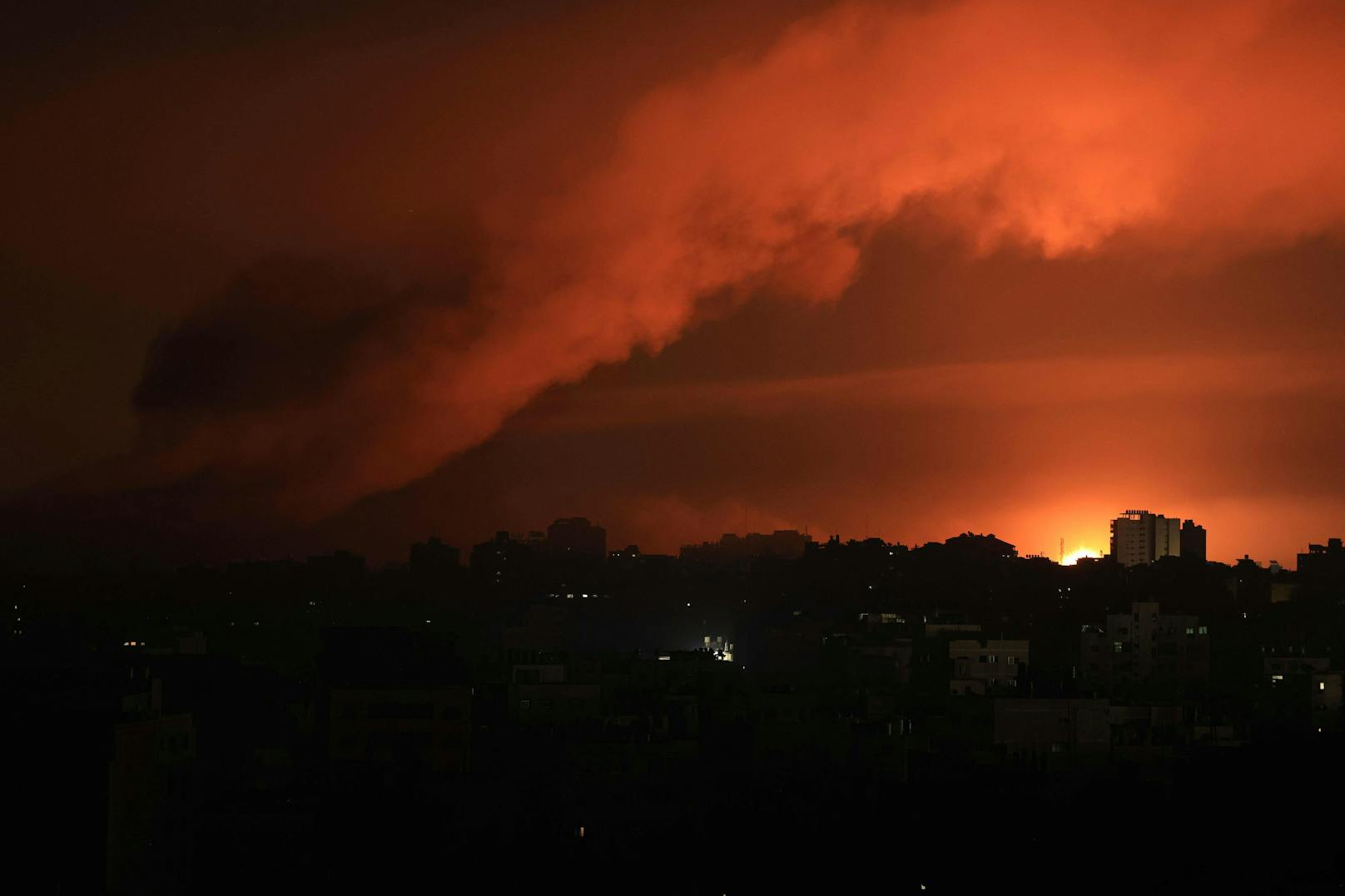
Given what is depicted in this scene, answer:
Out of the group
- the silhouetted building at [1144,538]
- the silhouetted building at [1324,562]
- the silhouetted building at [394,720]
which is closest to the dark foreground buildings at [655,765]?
the silhouetted building at [394,720]

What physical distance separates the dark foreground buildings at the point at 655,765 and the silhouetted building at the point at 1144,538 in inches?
1663

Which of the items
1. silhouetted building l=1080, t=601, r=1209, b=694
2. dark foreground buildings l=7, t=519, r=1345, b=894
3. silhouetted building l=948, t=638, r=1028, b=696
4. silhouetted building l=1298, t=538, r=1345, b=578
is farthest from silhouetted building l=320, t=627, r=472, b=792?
silhouetted building l=1298, t=538, r=1345, b=578

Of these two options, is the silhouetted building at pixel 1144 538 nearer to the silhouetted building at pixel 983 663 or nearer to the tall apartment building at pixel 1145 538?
the tall apartment building at pixel 1145 538

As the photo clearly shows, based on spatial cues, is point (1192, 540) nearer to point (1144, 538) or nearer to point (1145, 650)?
point (1144, 538)

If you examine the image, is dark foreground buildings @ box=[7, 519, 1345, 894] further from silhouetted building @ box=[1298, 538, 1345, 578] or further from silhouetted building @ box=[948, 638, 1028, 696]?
silhouetted building @ box=[1298, 538, 1345, 578]

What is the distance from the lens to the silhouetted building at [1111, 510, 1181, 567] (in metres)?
110

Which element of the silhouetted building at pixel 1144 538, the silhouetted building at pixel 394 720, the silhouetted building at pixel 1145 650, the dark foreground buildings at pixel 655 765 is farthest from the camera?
the silhouetted building at pixel 1144 538

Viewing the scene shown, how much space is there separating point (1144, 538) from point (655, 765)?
75.6m

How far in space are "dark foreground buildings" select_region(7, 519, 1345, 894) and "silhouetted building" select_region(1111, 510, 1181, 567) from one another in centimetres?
4225

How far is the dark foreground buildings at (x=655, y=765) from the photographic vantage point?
106 ft

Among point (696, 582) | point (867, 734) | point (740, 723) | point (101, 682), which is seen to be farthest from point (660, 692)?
point (696, 582)

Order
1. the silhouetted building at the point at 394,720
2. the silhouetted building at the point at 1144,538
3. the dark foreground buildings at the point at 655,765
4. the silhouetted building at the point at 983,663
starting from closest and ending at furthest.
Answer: the dark foreground buildings at the point at 655,765
the silhouetted building at the point at 394,720
the silhouetted building at the point at 983,663
the silhouetted building at the point at 1144,538

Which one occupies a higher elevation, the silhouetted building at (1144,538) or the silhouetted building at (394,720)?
the silhouetted building at (1144,538)

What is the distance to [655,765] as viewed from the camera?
4141 cm
